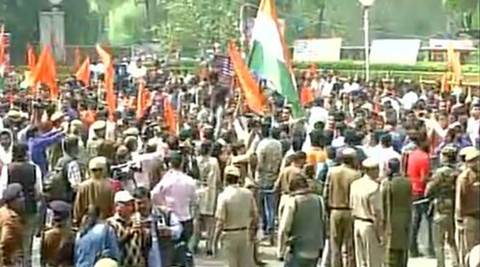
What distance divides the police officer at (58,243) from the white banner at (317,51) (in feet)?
97.4

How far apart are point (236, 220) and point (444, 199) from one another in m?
2.50

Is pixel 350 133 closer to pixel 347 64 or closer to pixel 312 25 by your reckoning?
pixel 347 64

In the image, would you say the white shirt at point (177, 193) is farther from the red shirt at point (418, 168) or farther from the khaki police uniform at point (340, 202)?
the red shirt at point (418, 168)

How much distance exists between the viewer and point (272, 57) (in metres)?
16.5

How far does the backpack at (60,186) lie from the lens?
1271 centimetres

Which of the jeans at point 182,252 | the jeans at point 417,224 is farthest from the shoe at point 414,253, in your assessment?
the jeans at point 182,252

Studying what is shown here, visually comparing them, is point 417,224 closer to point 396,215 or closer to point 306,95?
point 396,215

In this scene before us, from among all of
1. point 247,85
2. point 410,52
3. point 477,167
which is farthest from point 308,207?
point 410,52

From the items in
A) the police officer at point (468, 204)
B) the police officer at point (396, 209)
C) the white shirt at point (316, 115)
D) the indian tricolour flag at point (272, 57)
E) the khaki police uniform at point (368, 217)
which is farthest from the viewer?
the white shirt at point (316, 115)

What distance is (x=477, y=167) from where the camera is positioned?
11.2 meters

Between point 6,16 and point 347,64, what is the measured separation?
14138 mm

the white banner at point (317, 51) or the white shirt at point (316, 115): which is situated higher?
the white banner at point (317, 51)

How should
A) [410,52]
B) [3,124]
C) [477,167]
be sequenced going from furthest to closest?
[410,52] → [3,124] → [477,167]

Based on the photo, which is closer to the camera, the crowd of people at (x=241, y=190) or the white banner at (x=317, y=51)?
the crowd of people at (x=241, y=190)
